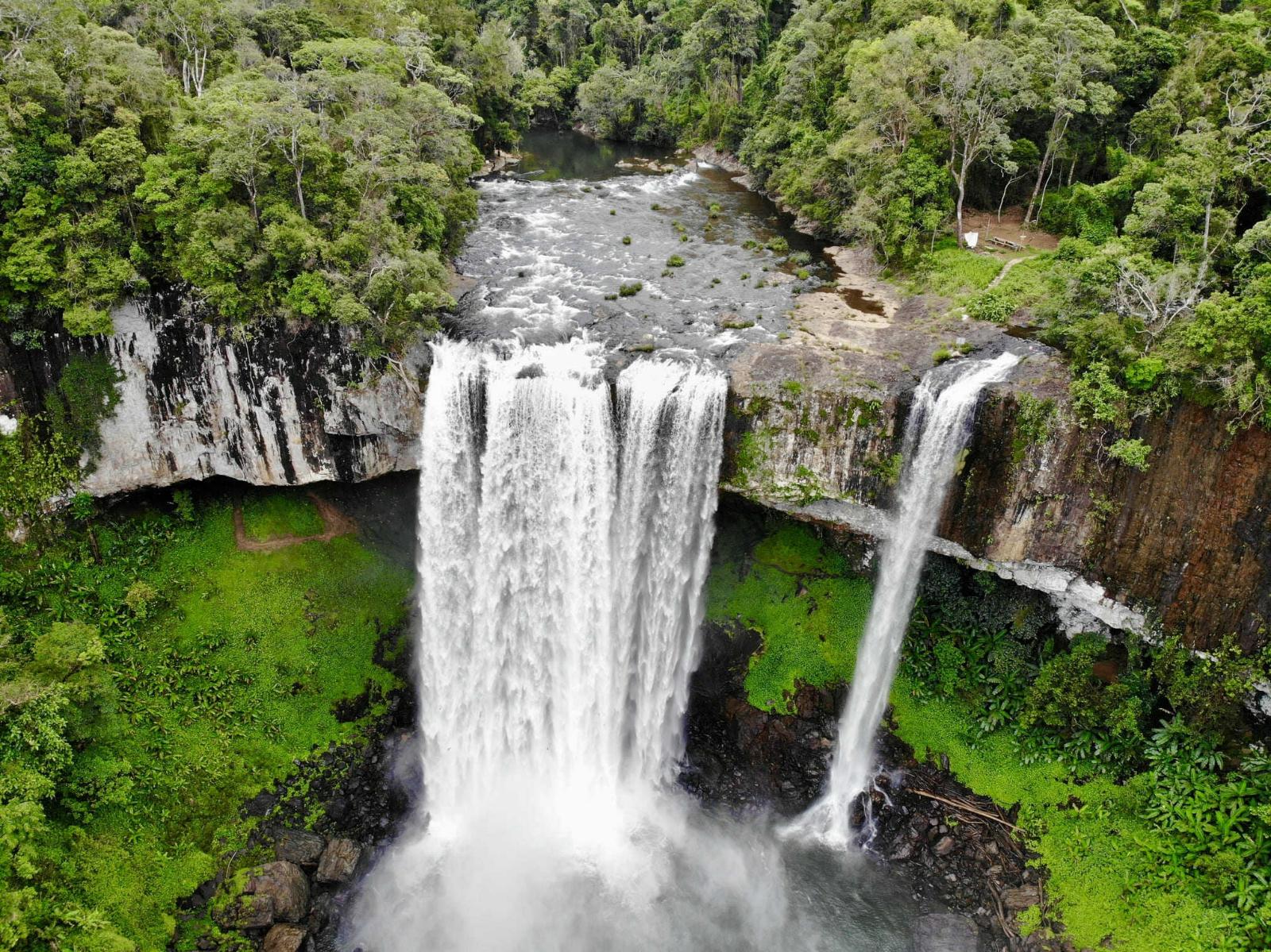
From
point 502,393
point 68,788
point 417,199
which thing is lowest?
point 68,788

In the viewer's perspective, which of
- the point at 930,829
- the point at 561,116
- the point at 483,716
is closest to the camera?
the point at 930,829

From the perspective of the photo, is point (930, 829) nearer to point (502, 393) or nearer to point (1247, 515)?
point (1247, 515)

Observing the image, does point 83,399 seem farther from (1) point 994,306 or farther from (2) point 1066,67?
(2) point 1066,67

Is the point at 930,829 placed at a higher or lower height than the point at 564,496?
lower

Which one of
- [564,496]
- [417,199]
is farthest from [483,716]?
[417,199]

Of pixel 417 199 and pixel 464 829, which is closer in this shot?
pixel 464 829

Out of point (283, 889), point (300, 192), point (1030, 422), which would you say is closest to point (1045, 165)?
point (1030, 422)

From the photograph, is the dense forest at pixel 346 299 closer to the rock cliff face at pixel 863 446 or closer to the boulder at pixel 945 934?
the rock cliff face at pixel 863 446

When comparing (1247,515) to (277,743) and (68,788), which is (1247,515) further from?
(68,788)

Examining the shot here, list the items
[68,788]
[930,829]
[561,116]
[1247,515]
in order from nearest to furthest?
[1247,515], [68,788], [930,829], [561,116]
